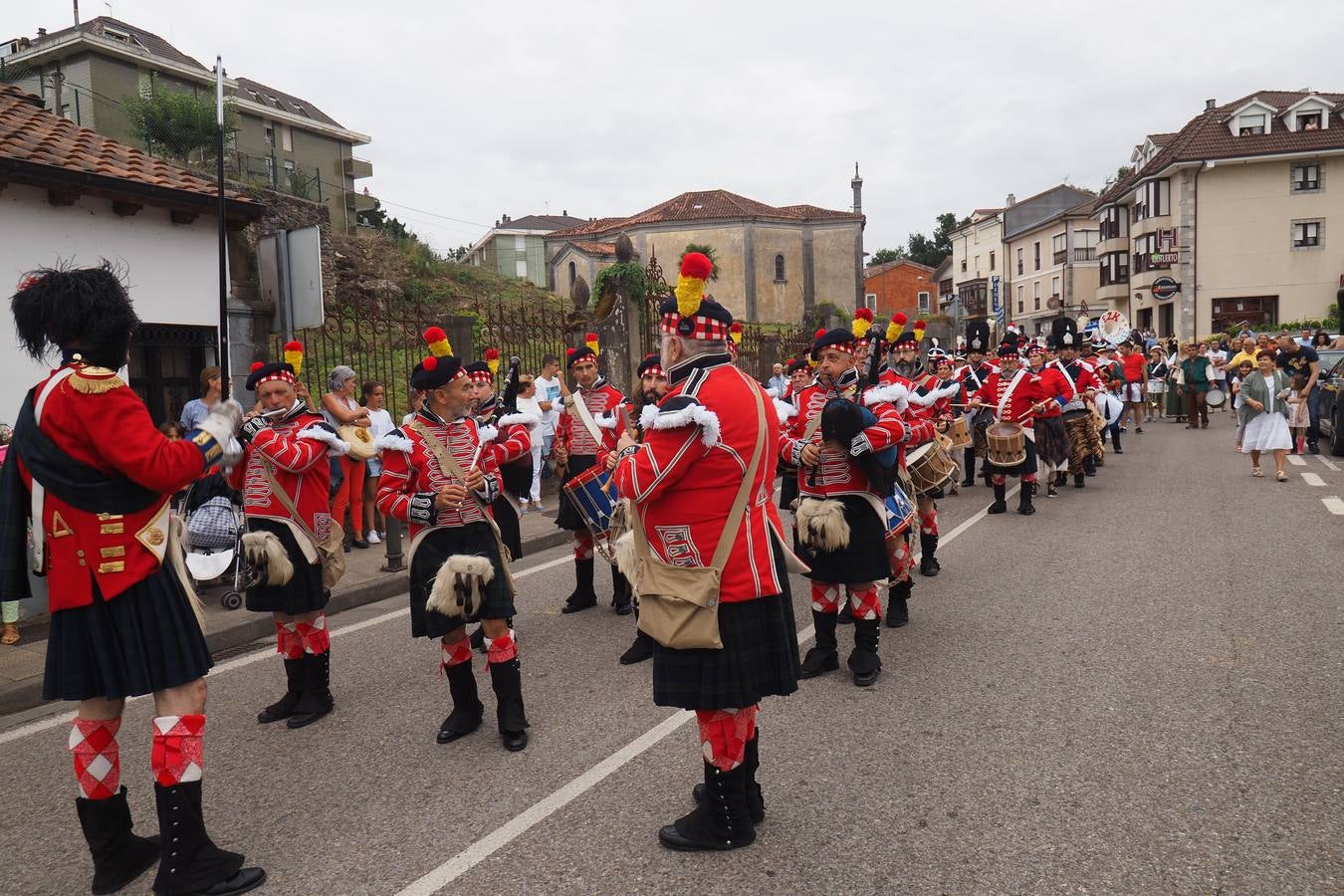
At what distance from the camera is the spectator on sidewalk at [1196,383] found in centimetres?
2106

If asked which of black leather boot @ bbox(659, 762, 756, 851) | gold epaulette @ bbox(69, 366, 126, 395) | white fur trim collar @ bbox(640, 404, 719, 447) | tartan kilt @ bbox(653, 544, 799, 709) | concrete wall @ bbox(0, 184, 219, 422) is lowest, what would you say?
black leather boot @ bbox(659, 762, 756, 851)

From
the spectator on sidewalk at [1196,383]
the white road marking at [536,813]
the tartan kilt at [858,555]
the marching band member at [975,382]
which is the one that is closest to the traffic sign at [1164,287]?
the spectator on sidewalk at [1196,383]

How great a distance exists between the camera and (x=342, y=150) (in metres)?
51.1

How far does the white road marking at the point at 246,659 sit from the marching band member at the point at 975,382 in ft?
21.1

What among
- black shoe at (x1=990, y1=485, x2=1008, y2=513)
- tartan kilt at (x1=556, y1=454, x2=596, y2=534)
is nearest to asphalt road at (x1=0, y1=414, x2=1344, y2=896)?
tartan kilt at (x1=556, y1=454, x2=596, y2=534)

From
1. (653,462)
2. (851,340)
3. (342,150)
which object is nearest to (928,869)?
(653,462)

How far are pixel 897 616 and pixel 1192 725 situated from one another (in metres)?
2.36

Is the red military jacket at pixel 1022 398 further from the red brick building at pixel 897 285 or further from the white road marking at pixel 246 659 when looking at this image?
the red brick building at pixel 897 285

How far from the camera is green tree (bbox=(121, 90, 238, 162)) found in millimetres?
29328

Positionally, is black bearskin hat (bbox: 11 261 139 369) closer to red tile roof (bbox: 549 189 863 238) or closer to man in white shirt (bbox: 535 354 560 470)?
man in white shirt (bbox: 535 354 560 470)

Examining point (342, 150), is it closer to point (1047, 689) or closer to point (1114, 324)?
point (1114, 324)

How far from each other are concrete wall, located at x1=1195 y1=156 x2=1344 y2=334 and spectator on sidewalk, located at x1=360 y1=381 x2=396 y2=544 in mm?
42914

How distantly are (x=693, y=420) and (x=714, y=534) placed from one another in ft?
1.54

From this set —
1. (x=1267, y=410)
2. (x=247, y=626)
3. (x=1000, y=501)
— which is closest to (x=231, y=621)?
(x=247, y=626)
